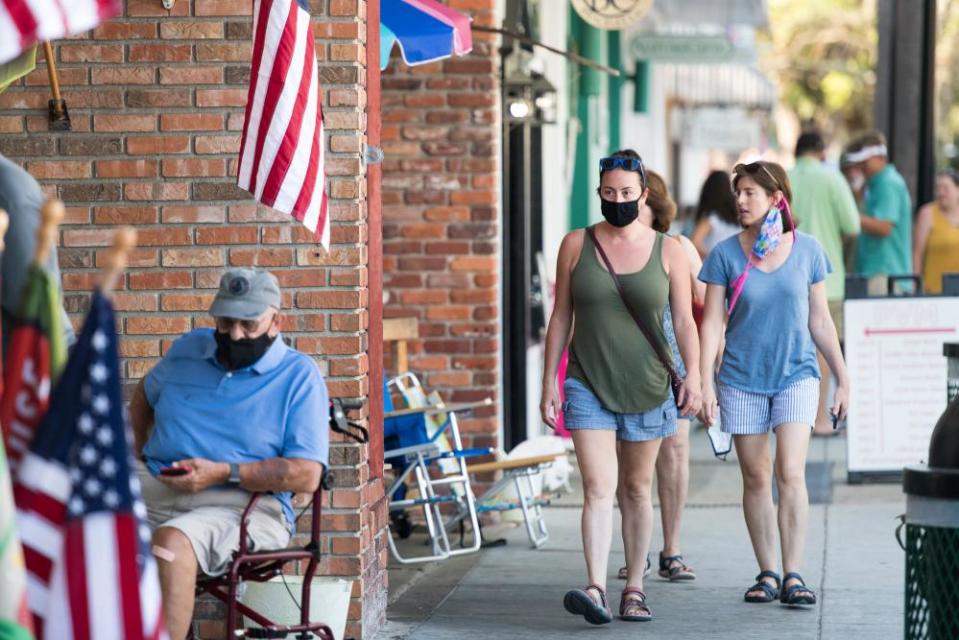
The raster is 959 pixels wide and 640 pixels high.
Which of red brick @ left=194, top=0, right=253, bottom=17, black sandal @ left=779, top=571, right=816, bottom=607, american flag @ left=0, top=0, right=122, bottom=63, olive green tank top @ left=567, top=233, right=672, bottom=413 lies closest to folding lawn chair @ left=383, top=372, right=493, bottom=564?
olive green tank top @ left=567, top=233, right=672, bottom=413

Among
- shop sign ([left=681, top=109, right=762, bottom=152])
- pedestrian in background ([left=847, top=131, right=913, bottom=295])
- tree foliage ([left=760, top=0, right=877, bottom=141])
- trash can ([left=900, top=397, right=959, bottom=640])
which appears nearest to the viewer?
trash can ([left=900, top=397, right=959, bottom=640])

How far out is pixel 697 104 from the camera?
1193 inches

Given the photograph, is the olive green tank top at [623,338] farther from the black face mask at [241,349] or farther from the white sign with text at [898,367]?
the white sign with text at [898,367]

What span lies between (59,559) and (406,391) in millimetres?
5328

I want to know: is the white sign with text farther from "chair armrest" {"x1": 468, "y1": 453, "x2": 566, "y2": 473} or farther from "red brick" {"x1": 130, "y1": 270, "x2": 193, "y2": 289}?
"red brick" {"x1": 130, "y1": 270, "x2": 193, "y2": 289}

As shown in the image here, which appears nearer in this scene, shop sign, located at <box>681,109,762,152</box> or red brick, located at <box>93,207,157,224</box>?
red brick, located at <box>93,207,157,224</box>

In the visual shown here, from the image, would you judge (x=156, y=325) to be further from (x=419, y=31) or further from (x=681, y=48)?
(x=681, y=48)

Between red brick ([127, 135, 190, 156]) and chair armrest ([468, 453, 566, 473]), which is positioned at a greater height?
red brick ([127, 135, 190, 156])

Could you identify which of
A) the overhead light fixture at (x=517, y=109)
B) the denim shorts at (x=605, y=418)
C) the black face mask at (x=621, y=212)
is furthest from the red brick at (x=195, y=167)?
the overhead light fixture at (x=517, y=109)

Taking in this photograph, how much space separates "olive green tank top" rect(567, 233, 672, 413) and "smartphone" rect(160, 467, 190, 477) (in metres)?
1.96

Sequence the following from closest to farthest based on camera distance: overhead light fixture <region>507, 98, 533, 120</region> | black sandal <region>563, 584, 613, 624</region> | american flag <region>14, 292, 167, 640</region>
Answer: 1. american flag <region>14, 292, 167, 640</region>
2. black sandal <region>563, 584, 613, 624</region>
3. overhead light fixture <region>507, 98, 533, 120</region>

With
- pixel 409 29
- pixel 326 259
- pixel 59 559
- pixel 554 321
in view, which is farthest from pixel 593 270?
pixel 59 559

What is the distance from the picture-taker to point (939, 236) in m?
12.5

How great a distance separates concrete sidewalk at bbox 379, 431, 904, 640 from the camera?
7.04m
